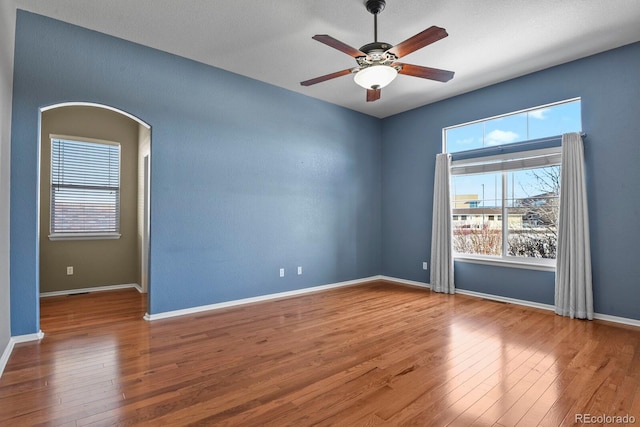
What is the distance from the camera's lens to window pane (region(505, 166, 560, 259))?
4156 mm

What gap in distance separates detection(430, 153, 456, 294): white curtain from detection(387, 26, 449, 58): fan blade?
2.86 meters

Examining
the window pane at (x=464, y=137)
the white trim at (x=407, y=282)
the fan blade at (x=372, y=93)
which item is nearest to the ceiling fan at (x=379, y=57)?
the fan blade at (x=372, y=93)

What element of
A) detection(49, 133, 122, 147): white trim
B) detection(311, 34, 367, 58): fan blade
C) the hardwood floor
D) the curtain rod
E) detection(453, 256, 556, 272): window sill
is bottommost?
the hardwood floor

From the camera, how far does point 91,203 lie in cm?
499

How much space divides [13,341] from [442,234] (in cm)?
527

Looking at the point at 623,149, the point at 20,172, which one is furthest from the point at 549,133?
the point at 20,172

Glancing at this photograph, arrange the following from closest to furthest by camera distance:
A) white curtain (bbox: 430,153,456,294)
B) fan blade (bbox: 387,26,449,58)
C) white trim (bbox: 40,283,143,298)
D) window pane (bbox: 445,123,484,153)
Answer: fan blade (bbox: 387,26,449,58) → white trim (bbox: 40,283,143,298) → window pane (bbox: 445,123,484,153) → white curtain (bbox: 430,153,456,294)

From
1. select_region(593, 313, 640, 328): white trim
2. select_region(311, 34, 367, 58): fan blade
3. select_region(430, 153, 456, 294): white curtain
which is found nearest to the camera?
select_region(311, 34, 367, 58): fan blade

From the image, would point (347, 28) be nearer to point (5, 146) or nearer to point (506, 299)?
point (5, 146)

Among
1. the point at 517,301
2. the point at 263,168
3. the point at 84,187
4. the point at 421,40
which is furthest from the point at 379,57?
the point at 84,187

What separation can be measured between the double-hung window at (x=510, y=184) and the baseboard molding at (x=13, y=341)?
17.3 feet

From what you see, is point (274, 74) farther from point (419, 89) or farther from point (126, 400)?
point (126, 400)

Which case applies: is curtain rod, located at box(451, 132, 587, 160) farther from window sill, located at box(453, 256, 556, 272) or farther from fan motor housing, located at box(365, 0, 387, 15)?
fan motor housing, located at box(365, 0, 387, 15)

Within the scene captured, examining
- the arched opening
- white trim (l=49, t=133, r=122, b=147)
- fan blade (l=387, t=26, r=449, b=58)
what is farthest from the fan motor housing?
white trim (l=49, t=133, r=122, b=147)
